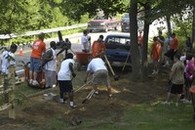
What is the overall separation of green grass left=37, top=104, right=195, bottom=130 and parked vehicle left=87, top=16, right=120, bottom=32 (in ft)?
111

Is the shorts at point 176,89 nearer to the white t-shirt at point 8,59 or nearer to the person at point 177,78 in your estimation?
the person at point 177,78

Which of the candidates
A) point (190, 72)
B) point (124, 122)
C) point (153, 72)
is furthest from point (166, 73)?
point (124, 122)

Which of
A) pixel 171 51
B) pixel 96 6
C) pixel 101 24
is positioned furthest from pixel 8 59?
pixel 101 24

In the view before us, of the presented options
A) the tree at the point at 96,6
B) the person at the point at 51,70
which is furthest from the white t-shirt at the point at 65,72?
the tree at the point at 96,6

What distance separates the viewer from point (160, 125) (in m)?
12.4

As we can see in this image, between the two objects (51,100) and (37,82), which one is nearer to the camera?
(51,100)

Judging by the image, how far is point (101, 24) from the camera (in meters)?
51.2

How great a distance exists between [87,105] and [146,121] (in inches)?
96.8

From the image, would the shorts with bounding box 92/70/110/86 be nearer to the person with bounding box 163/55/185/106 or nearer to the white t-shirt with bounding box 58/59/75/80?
the white t-shirt with bounding box 58/59/75/80

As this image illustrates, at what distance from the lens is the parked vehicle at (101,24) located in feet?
163

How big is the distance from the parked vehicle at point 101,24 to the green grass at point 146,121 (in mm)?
33701

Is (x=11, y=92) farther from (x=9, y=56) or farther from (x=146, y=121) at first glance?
(x=146, y=121)

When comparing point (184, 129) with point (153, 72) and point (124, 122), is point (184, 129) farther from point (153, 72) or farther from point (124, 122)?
point (153, 72)

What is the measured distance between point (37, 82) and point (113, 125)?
6.07 m
